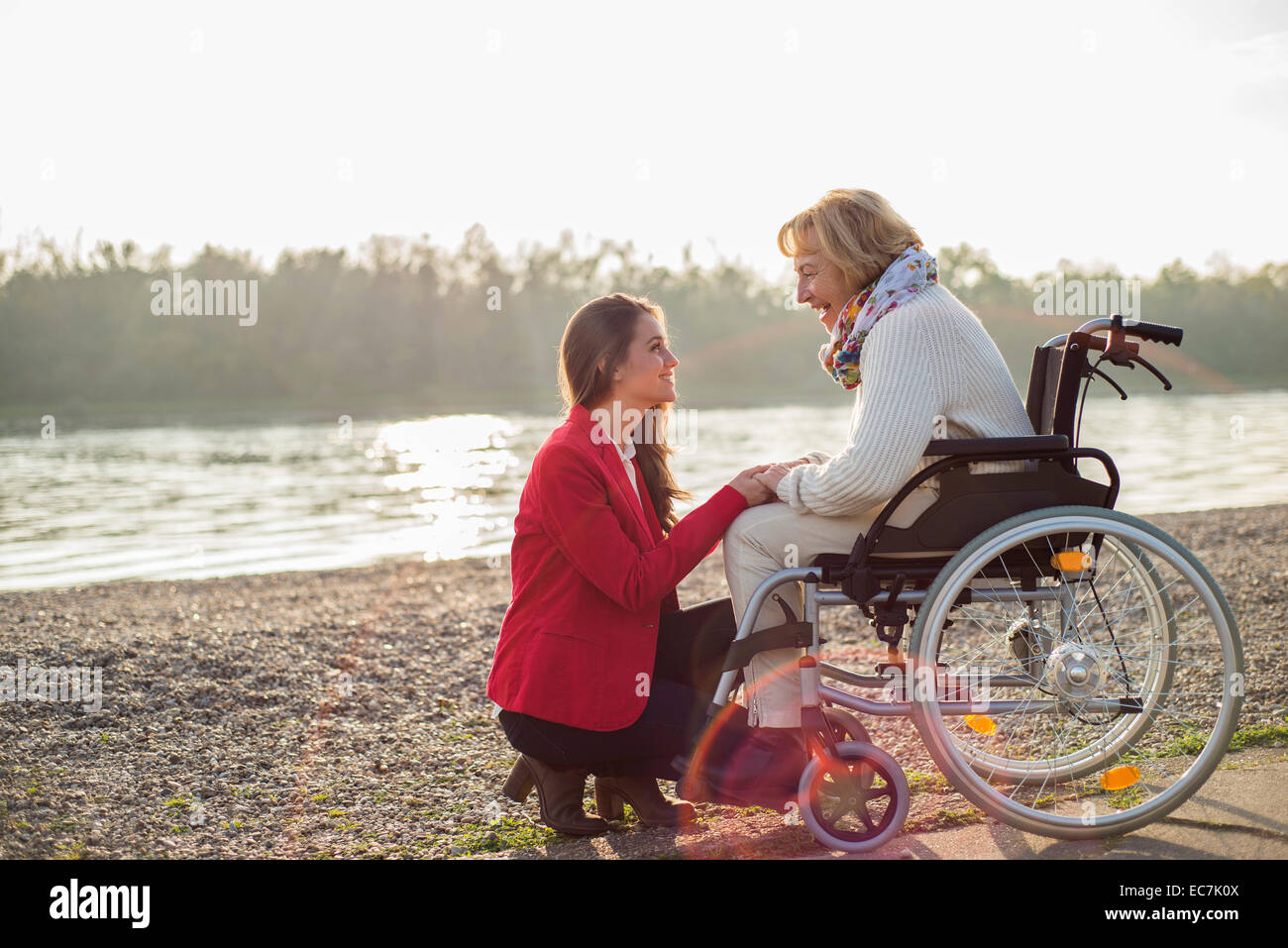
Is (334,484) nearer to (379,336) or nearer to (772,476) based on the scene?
(772,476)

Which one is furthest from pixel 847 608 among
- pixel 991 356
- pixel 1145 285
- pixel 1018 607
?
pixel 1145 285

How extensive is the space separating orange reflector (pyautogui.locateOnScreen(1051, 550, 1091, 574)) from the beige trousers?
34 centimetres

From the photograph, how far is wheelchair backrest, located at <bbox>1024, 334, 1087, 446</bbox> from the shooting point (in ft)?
9.32

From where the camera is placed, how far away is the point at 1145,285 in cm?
9038

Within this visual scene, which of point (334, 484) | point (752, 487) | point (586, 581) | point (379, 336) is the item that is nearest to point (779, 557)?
point (752, 487)

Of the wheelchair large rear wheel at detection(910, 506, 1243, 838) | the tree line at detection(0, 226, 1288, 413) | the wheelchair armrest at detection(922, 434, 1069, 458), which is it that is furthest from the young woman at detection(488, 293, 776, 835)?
the tree line at detection(0, 226, 1288, 413)

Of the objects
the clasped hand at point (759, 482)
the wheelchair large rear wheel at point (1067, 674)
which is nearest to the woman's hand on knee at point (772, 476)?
the clasped hand at point (759, 482)

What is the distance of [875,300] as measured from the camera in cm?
274

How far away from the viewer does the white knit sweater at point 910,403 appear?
2627 millimetres

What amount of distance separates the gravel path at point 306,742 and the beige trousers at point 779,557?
40 cm

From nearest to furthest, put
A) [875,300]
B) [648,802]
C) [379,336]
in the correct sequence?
[875,300], [648,802], [379,336]

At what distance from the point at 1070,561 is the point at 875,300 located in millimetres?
815

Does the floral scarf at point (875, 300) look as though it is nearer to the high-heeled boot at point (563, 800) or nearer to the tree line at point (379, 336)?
the high-heeled boot at point (563, 800)

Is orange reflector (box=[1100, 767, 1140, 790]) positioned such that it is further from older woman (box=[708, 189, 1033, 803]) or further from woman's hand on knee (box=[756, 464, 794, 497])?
woman's hand on knee (box=[756, 464, 794, 497])
